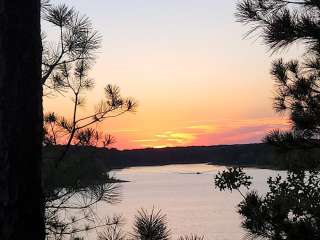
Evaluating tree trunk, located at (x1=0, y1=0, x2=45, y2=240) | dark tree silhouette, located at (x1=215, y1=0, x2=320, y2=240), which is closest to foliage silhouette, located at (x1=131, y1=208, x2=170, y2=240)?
tree trunk, located at (x1=0, y1=0, x2=45, y2=240)

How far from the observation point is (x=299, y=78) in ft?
26.5

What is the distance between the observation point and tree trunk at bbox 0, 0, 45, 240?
5.96 feet

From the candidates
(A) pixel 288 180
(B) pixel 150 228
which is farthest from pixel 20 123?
(A) pixel 288 180

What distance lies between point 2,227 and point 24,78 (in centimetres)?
52

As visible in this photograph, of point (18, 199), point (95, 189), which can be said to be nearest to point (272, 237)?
point (95, 189)

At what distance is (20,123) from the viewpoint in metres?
1.86

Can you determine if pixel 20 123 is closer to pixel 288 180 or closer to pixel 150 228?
pixel 150 228

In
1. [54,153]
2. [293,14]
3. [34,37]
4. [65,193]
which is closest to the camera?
[34,37]

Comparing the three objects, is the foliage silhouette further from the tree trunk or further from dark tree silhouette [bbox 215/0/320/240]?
dark tree silhouette [bbox 215/0/320/240]

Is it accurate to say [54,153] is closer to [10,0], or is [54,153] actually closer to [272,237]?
[272,237]

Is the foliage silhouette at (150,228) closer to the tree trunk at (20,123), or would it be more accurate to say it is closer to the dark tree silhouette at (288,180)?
the tree trunk at (20,123)

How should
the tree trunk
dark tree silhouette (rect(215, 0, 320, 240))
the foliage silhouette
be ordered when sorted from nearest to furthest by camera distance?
the tree trunk → the foliage silhouette → dark tree silhouette (rect(215, 0, 320, 240))

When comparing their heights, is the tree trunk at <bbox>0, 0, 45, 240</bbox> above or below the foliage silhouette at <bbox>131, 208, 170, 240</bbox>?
above

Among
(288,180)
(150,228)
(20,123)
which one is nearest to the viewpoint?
(20,123)
